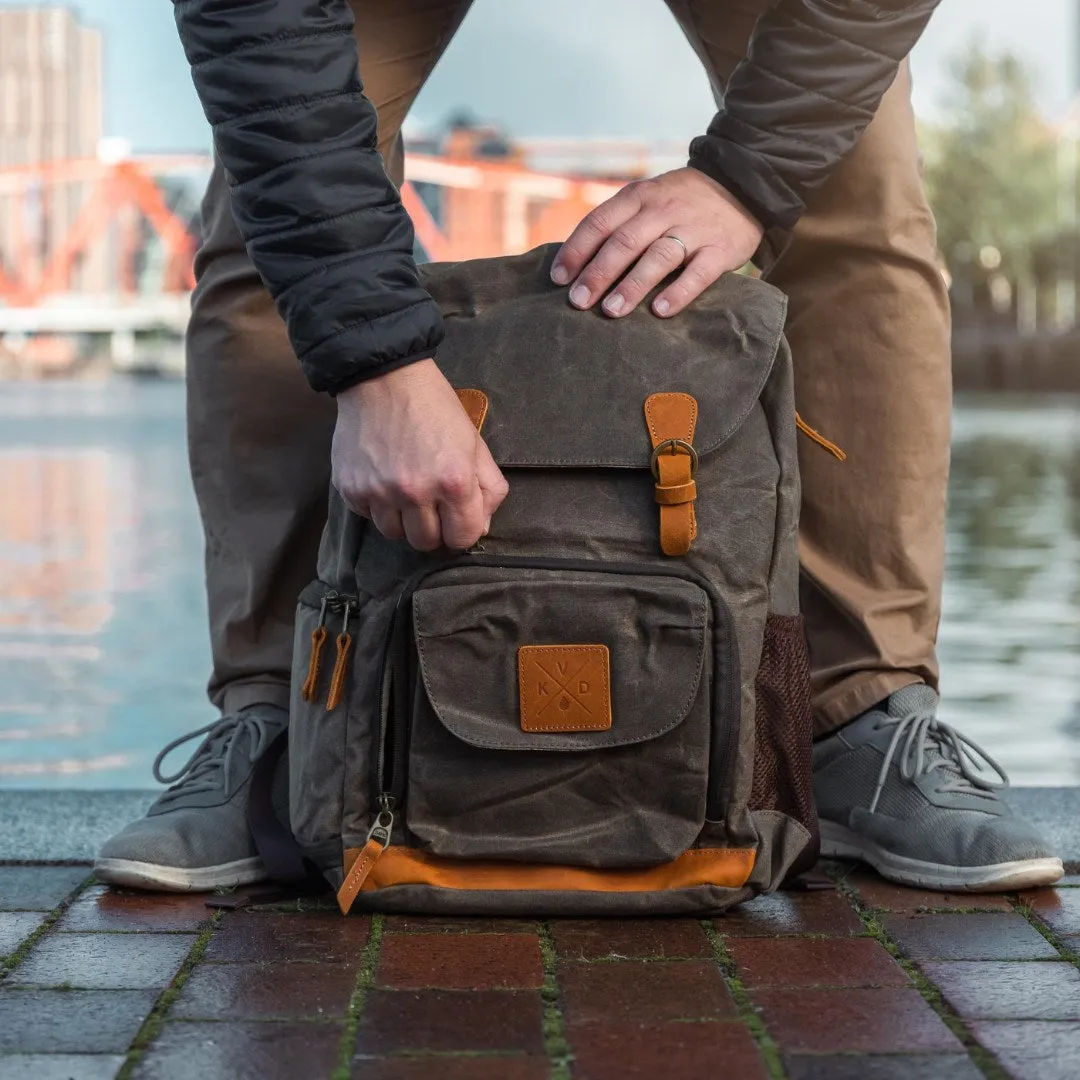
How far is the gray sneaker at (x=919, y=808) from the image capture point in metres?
1.61

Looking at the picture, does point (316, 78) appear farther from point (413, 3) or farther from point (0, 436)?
point (0, 436)

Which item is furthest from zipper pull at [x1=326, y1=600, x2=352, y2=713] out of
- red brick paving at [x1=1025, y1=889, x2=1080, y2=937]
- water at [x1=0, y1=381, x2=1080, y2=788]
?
water at [x1=0, y1=381, x2=1080, y2=788]

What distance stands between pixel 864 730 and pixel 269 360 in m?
0.80

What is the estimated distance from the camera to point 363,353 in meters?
1.44

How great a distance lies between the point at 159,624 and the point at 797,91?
255 centimetres

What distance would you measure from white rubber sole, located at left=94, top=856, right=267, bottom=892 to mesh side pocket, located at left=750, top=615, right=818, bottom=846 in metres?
0.54

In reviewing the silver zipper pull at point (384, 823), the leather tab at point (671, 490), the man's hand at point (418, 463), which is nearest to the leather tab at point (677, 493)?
the leather tab at point (671, 490)

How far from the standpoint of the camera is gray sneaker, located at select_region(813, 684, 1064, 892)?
5.29 feet

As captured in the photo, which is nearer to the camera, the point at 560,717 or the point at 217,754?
the point at 560,717

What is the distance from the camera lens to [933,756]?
5.81ft

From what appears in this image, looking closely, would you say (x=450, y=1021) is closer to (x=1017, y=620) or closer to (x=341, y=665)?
(x=341, y=665)

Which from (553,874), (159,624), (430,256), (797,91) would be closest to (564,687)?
(553,874)

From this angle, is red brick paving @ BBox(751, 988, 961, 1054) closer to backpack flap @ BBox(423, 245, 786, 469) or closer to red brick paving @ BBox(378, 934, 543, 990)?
red brick paving @ BBox(378, 934, 543, 990)

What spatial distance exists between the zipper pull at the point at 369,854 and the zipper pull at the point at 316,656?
0.12 m
